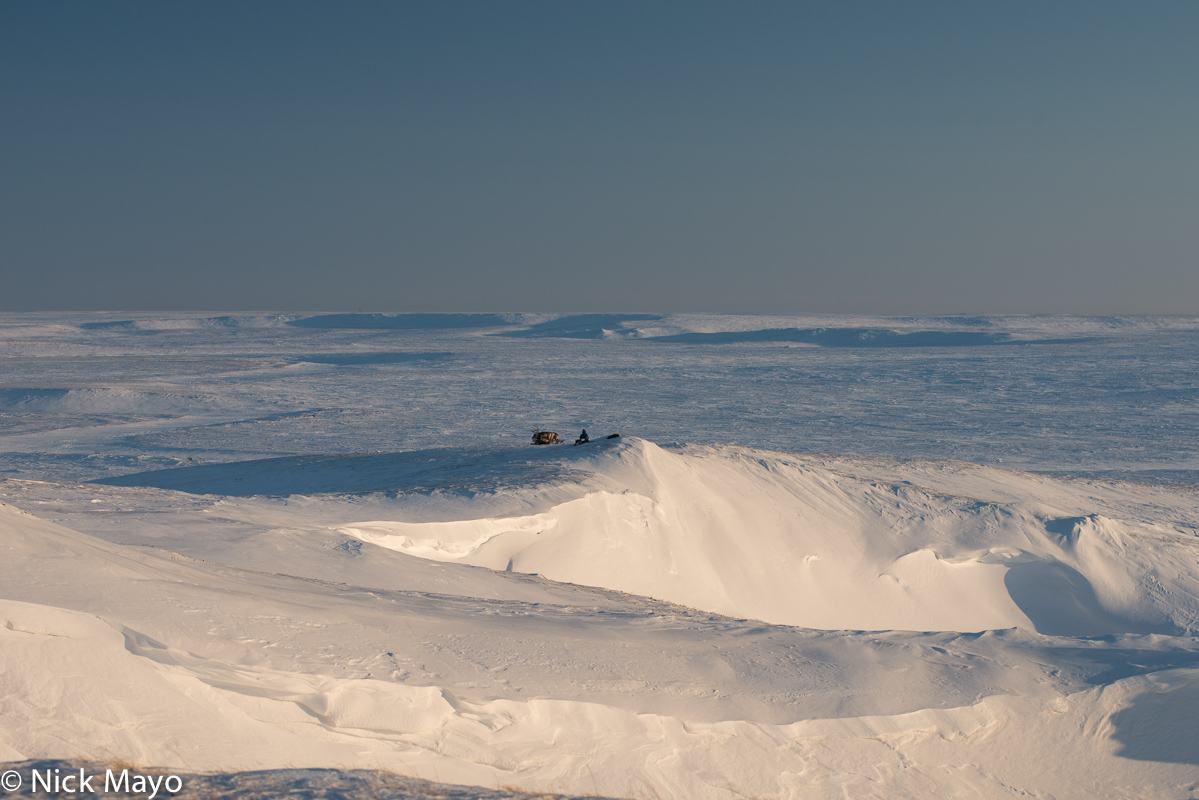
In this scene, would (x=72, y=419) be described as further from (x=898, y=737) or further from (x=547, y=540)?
(x=898, y=737)

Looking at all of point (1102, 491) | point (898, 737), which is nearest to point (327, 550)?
point (898, 737)

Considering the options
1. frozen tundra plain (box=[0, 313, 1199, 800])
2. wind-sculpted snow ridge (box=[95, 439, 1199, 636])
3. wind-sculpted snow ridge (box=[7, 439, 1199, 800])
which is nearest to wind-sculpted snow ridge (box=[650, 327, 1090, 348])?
frozen tundra plain (box=[0, 313, 1199, 800])

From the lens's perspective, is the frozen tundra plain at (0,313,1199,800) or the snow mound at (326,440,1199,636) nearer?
the frozen tundra plain at (0,313,1199,800)
